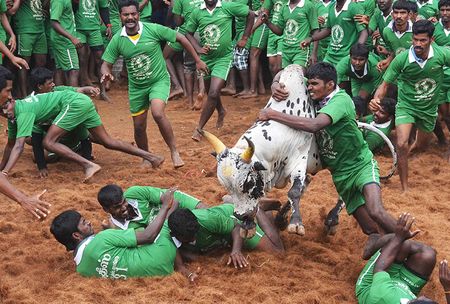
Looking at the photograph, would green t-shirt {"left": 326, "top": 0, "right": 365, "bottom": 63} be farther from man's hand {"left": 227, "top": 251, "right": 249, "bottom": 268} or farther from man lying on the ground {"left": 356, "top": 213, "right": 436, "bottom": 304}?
man lying on the ground {"left": 356, "top": 213, "right": 436, "bottom": 304}

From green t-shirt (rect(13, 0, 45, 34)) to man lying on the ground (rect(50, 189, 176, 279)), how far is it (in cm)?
639

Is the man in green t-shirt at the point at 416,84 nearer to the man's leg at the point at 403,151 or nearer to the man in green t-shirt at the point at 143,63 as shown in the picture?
the man's leg at the point at 403,151

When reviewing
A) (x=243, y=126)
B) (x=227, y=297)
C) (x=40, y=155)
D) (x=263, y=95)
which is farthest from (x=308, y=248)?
(x=263, y=95)

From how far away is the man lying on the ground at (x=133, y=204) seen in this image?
Result: 24.1 feet

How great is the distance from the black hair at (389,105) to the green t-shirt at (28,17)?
18.0ft

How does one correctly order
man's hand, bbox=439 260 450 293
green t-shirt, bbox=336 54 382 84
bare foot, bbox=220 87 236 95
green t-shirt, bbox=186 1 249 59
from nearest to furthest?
man's hand, bbox=439 260 450 293, green t-shirt, bbox=336 54 382 84, green t-shirt, bbox=186 1 249 59, bare foot, bbox=220 87 236 95

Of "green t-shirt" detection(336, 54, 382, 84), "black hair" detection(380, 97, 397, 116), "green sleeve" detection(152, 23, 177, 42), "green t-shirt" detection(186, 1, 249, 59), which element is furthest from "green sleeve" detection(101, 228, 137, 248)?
"green t-shirt" detection(336, 54, 382, 84)

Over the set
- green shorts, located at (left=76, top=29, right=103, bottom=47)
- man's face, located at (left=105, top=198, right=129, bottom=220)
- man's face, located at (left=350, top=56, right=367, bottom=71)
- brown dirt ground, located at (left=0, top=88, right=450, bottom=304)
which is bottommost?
brown dirt ground, located at (left=0, top=88, right=450, bottom=304)

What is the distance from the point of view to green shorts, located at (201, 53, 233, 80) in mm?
11630

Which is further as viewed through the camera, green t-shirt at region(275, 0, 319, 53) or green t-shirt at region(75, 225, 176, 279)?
green t-shirt at region(275, 0, 319, 53)

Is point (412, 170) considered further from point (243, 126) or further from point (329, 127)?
point (329, 127)

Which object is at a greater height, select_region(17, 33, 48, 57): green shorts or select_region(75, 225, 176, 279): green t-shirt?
select_region(17, 33, 48, 57): green shorts

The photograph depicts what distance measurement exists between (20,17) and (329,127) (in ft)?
23.2

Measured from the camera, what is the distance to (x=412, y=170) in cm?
1062
